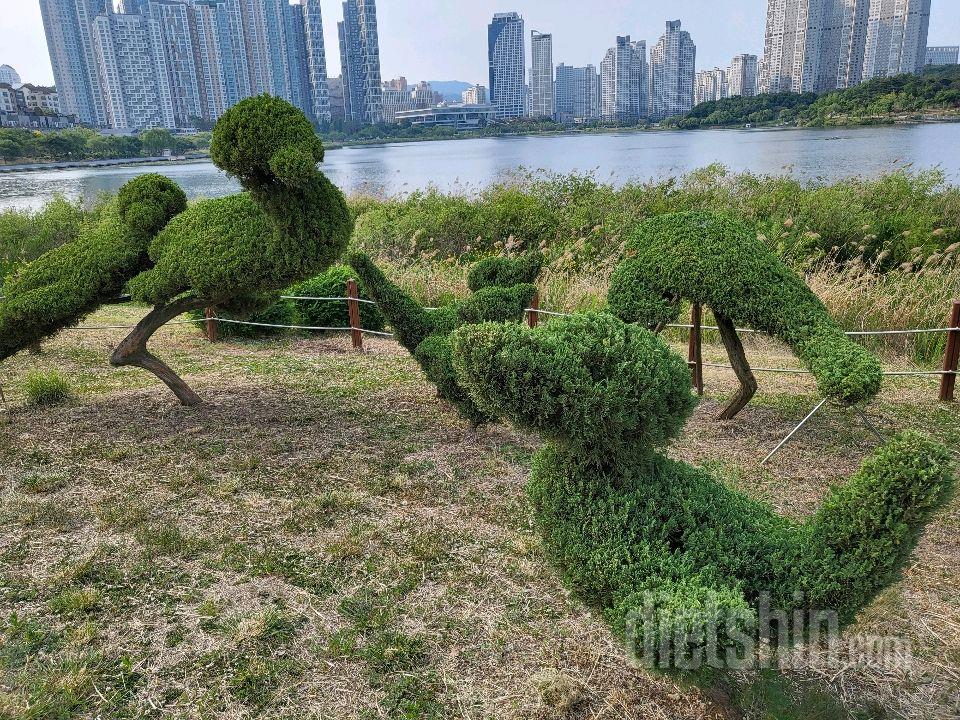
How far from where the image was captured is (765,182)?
13117 millimetres

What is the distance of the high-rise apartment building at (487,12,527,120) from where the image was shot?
110250mm

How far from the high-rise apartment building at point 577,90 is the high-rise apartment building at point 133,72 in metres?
52.9

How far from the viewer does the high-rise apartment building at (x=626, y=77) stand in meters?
88.9

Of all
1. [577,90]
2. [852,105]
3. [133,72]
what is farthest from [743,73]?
[133,72]

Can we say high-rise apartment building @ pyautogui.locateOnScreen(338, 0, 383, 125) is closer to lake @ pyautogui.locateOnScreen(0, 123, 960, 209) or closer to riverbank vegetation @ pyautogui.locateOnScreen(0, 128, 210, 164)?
riverbank vegetation @ pyautogui.locateOnScreen(0, 128, 210, 164)

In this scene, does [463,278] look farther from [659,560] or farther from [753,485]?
[659,560]

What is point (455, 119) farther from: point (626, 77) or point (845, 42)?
point (845, 42)

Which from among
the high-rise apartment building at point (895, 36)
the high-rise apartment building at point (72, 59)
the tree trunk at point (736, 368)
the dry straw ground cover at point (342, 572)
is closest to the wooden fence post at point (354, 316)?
the dry straw ground cover at point (342, 572)

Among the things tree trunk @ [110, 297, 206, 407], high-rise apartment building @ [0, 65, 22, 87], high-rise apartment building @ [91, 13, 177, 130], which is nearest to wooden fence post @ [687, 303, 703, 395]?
tree trunk @ [110, 297, 206, 407]

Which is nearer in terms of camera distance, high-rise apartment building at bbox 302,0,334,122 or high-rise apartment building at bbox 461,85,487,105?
high-rise apartment building at bbox 302,0,334,122

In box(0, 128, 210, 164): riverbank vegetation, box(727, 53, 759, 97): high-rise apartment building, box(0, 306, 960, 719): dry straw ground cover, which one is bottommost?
box(0, 306, 960, 719): dry straw ground cover

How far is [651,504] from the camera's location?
2250mm

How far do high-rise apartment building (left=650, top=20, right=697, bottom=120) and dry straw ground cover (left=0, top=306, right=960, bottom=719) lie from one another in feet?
292

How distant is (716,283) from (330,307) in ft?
17.8
